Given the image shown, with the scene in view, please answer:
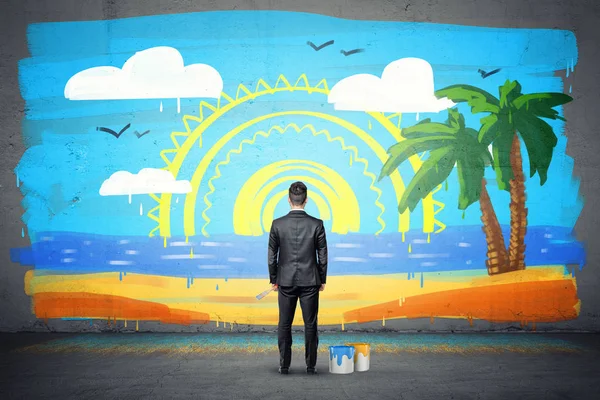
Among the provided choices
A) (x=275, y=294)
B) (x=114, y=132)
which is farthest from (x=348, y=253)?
(x=114, y=132)

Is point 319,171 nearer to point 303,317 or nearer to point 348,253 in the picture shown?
point 348,253

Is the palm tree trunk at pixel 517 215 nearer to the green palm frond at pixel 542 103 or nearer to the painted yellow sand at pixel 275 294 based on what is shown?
the painted yellow sand at pixel 275 294

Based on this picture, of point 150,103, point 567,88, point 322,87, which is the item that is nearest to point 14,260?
point 150,103

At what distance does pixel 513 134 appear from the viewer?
9133 millimetres

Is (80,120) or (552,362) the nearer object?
(552,362)

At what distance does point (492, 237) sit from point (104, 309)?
4.68 m

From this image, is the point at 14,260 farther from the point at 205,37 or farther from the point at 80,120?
the point at 205,37

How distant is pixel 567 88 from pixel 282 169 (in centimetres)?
354

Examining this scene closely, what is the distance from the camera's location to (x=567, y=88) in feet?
30.1

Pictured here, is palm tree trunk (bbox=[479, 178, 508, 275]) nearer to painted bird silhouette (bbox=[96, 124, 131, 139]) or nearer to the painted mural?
the painted mural

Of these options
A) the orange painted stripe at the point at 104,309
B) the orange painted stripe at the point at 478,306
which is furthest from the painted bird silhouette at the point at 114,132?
the orange painted stripe at the point at 478,306

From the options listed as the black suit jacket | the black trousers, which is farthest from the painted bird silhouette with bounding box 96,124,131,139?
the black trousers

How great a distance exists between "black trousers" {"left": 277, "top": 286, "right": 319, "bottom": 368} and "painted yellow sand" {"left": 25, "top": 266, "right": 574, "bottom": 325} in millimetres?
2435

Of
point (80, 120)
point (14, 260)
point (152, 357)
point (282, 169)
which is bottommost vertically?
point (152, 357)
